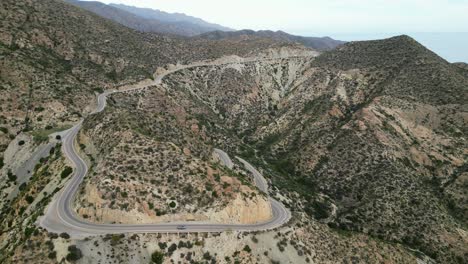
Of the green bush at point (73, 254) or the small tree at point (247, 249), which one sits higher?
the green bush at point (73, 254)

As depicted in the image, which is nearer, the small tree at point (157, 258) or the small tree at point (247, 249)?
the small tree at point (157, 258)

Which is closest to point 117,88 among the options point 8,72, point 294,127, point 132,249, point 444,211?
point 8,72

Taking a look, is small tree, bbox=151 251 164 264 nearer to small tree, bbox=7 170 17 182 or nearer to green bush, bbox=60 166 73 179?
green bush, bbox=60 166 73 179

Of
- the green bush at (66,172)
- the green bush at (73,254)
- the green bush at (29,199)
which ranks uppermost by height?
the green bush at (66,172)

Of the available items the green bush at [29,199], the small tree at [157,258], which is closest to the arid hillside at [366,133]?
the small tree at [157,258]

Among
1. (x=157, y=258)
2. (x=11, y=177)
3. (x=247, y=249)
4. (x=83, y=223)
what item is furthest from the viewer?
(x=11, y=177)

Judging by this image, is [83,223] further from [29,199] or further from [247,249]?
[247,249]

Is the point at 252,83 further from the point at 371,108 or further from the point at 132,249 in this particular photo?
the point at 132,249

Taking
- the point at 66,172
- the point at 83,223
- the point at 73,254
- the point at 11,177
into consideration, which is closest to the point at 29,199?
the point at 66,172

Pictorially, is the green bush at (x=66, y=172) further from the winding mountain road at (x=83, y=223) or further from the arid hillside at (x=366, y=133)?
the arid hillside at (x=366, y=133)

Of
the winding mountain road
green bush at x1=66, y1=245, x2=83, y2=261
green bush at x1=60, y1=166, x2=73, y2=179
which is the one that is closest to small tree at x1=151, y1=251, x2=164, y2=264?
the winding mountain road

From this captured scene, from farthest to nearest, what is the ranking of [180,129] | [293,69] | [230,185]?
[293,69]
[180,129]
[230,185]
